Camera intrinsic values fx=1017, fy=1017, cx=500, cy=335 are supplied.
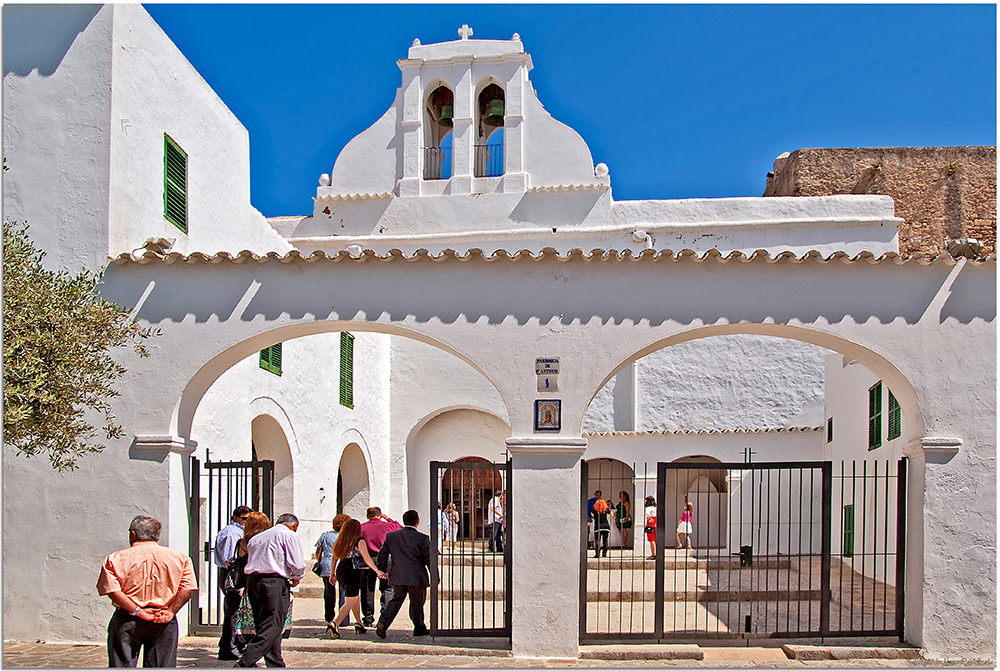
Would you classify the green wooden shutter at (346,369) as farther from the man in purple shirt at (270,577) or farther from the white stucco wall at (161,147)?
the man in purple shirt at (270,577)

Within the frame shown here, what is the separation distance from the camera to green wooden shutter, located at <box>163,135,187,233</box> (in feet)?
38.4

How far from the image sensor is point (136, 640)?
6.33 metres

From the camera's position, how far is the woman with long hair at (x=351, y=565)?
1008cm

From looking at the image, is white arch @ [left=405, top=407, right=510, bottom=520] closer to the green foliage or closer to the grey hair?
the green foliage


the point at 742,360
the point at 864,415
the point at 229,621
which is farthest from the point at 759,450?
the point at 229,621

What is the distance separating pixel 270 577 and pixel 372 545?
2402 millimetres

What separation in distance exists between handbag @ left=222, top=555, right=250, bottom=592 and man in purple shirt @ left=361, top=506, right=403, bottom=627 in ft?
6.65

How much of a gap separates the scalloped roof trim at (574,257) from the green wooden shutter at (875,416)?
503 cm

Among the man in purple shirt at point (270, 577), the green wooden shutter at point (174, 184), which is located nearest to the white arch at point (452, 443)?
the green wooden shutter at point (174, 184)

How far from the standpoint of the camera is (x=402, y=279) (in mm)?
9867

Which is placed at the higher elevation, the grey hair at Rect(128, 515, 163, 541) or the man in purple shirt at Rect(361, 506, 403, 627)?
the grey hair at Rect(128, 515, 163, 541)

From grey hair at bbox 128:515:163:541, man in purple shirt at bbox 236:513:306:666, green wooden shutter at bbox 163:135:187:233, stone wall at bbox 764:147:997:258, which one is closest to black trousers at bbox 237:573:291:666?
man in purple shirt at bbox 236:513:306:666

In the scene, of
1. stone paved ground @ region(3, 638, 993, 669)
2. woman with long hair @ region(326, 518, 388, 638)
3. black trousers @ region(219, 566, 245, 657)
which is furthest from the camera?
woman with long hair @ region(326, 518, 388, 638)

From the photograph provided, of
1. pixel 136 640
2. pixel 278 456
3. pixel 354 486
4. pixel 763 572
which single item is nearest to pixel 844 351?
pixel 763 572
